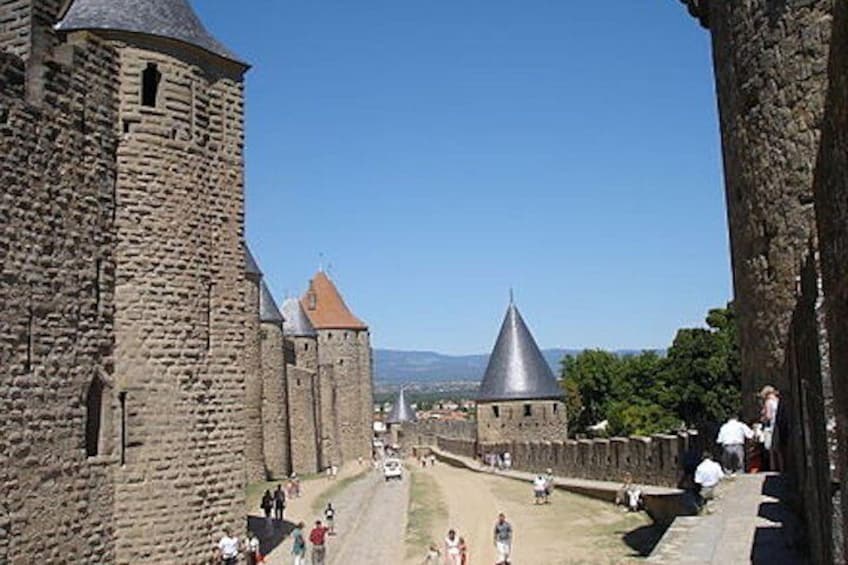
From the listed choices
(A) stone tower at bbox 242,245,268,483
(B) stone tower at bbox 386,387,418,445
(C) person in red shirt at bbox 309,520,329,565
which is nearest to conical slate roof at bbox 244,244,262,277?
(A) stone tower at bbox 242,245,268,483

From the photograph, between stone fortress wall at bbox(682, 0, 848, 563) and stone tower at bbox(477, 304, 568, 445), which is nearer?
stone fortress wall at bbox(682, 0, 848, 563)

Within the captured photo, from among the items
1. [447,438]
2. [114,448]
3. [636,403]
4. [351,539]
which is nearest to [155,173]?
[114,448]

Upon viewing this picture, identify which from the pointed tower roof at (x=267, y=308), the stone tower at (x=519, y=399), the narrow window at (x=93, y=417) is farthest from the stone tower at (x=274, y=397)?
the narrow window at (x=93, y=417)

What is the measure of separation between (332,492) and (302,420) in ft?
31.0

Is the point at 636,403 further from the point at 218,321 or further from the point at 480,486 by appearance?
the point at 218,321

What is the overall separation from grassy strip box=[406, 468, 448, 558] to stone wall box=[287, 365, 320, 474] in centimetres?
666

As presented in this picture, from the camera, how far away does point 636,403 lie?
154ft

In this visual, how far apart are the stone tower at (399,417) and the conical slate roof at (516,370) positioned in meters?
28.4

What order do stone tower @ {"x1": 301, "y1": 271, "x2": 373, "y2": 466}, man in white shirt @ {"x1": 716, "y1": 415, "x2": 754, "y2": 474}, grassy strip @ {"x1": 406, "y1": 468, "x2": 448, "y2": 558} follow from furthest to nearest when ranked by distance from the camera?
stone tower @ {"x1": 301, "y1": 271, "x2": 373, "y2": 466} < grassy strip @ {"x1": 406, "y1": 468, "x2": 448, "y2": 558} < man in white shirt @ {"x1": 716, "y1": 415, "x2": 754, "y2": 474}

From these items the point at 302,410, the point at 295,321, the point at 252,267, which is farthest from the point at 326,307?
the point at 252,267

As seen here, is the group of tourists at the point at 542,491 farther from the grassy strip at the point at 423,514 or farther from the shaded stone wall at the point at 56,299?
the shaded stone wall at the point at 56,299

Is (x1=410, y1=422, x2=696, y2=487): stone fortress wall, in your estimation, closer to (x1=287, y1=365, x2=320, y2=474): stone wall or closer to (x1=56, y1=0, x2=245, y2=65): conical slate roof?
(x1=287, y1=365, x2=320, y2=474): stone wall

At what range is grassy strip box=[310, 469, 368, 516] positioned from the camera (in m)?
27.0

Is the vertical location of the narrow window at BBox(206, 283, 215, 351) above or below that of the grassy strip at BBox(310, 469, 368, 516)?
above
